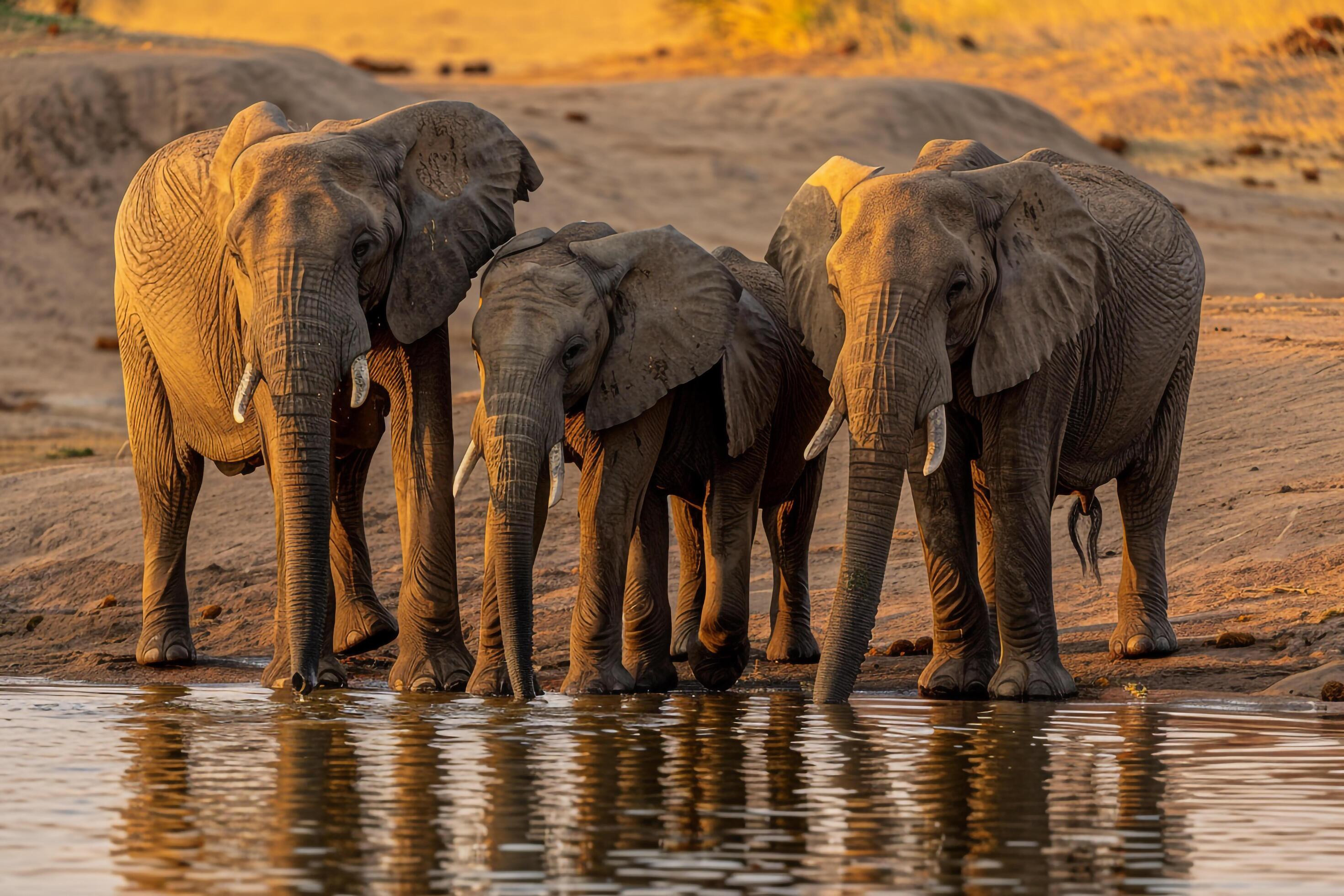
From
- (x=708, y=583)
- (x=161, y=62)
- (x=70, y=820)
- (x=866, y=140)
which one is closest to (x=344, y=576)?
(x=708, y=583)

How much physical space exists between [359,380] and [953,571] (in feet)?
9.06

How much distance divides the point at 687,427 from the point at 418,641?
1.61 metres

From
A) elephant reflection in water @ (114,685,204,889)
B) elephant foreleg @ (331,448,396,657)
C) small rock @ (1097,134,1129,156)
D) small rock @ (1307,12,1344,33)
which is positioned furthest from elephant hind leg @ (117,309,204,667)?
small rock @ (1307,12,1344,33)

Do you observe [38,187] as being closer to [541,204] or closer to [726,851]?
[541,204]

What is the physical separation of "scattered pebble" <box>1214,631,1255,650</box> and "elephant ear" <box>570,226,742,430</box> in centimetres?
273

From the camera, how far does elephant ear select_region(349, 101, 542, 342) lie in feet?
33.2

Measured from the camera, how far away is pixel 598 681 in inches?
390

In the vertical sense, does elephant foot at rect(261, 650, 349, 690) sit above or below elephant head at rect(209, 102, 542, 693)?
below

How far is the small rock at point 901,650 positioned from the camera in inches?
436

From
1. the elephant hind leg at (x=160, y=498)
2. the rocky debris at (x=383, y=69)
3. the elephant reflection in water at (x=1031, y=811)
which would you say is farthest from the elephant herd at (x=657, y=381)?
the rocky debris at (x=383, y=69)

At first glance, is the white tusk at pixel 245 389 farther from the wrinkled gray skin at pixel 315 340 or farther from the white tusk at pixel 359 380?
the white tusk at pixel 359 380

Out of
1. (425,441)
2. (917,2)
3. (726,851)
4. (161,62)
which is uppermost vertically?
(917,2)

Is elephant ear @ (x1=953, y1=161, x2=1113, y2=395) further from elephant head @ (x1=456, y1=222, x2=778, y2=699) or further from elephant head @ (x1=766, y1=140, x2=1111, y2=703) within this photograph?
elephant head @ (x1=456, y1=222, x2=778, y2=699)

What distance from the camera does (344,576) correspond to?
11086 mm
